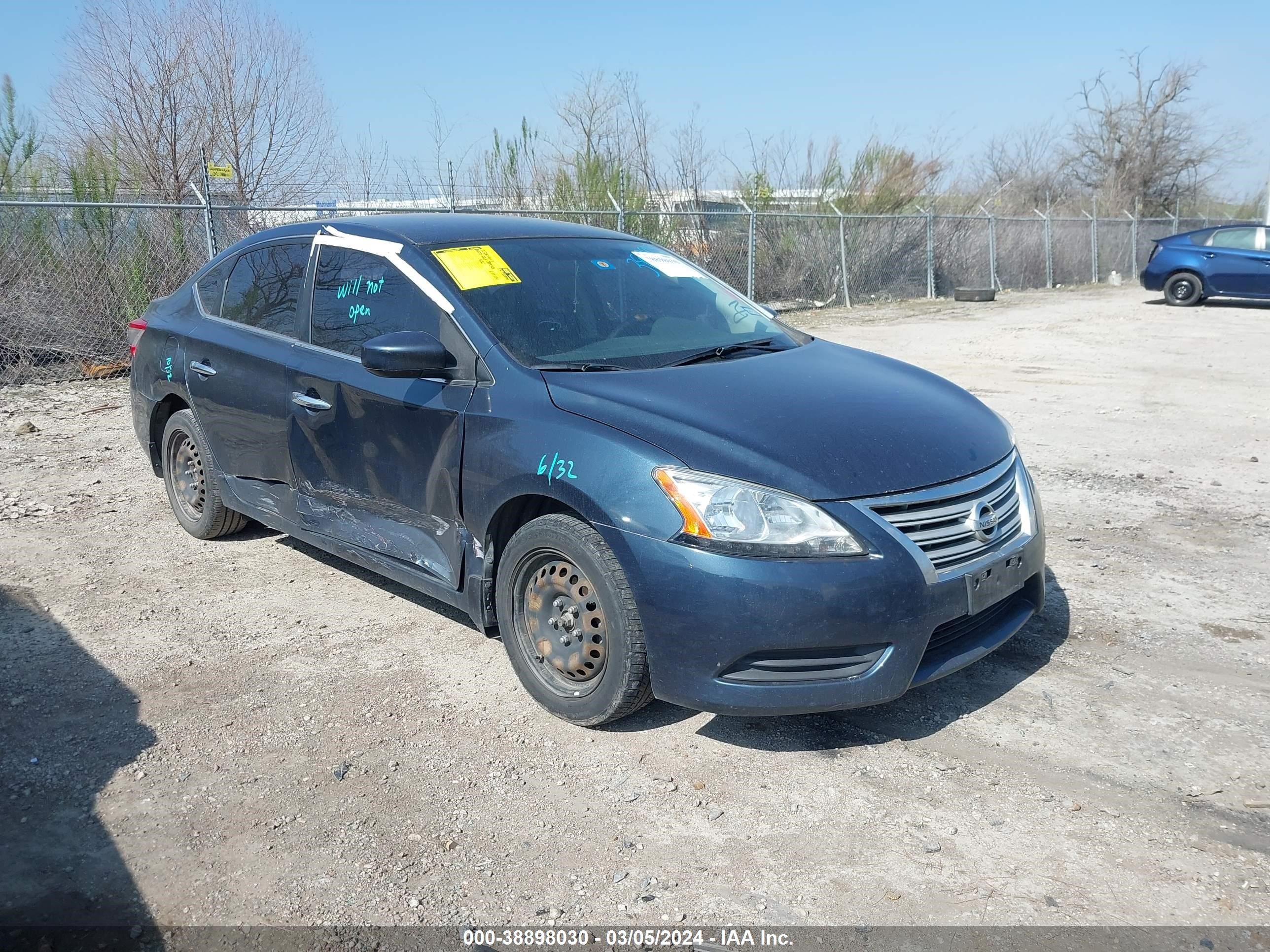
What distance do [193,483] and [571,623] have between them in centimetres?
307

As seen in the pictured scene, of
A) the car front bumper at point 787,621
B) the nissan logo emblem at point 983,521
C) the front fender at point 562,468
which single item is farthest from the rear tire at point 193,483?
the nissan logo emblem at point 983,521

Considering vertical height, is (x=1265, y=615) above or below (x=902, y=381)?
below

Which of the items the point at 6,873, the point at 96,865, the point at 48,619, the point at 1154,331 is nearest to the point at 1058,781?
the point at 96,865

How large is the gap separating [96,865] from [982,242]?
24598mm

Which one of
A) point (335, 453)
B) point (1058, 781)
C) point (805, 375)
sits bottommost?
point (1058, 781)

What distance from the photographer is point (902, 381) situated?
162 inches

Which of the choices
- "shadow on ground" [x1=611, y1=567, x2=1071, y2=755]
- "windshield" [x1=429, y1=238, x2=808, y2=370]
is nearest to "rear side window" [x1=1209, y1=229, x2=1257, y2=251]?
"windshield" [x1=429, y1=238, x2=808, y2=370]

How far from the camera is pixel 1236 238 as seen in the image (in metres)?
19.3

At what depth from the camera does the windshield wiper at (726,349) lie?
4016 mm

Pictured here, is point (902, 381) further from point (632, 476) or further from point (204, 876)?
point (204, 876)

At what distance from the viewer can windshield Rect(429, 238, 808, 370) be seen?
3.96 m

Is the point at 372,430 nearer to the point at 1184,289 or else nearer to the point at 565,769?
the point at 565,769

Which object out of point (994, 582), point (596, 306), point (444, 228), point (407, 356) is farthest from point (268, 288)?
point (994, 582)

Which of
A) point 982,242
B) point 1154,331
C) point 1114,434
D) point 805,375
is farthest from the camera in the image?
point 982,242
